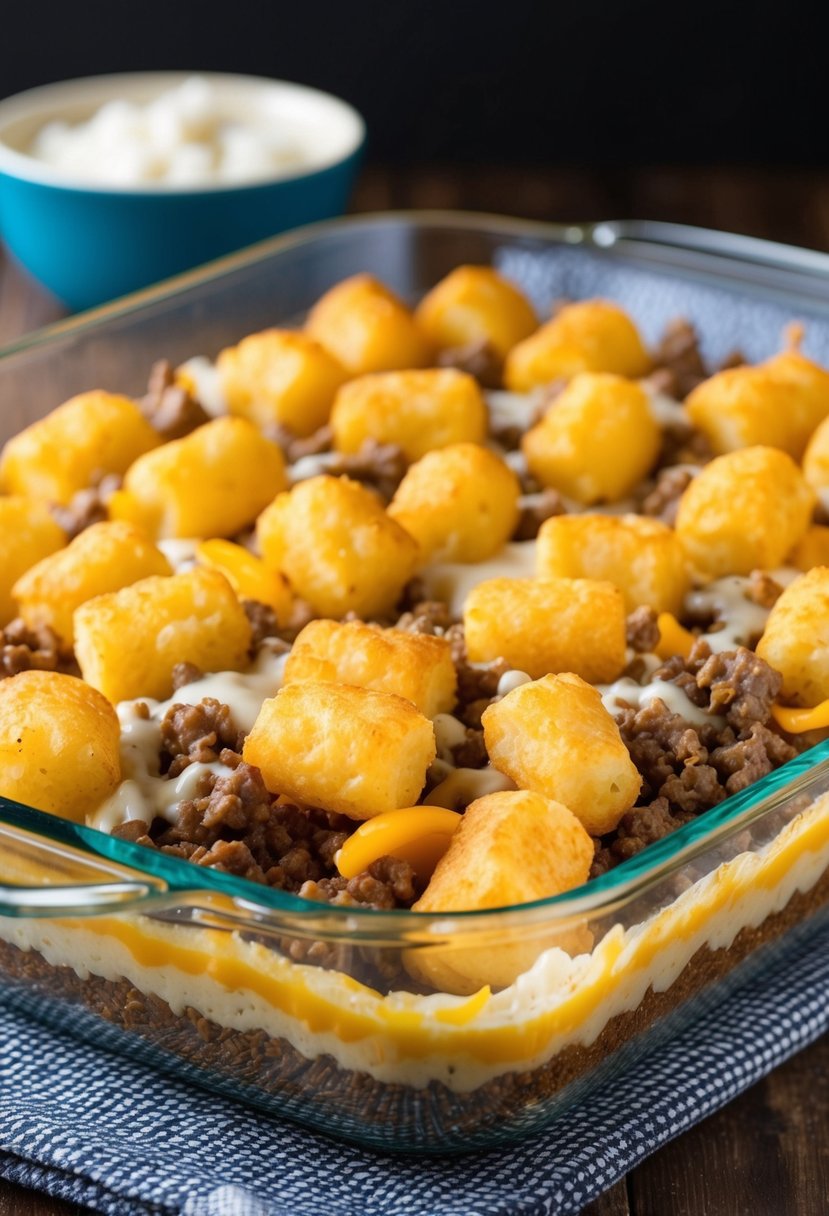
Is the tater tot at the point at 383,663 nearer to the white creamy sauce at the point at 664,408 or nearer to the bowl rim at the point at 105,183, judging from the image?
the white creamy sauce at the point at 664,408

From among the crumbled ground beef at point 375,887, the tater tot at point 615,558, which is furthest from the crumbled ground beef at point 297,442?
the crumbled ground beef at point 375,887

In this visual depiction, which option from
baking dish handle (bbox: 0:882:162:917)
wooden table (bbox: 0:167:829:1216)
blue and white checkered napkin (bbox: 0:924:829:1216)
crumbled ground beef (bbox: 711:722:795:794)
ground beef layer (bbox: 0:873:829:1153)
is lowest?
wooden table (bbox: 0:167:829:1216)

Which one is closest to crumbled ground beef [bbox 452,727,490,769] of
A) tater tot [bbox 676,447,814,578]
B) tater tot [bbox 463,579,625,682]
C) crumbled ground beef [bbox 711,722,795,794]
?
tater tot [bbox 463,579,625,682]

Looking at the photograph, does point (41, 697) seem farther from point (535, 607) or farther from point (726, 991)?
point (726, 991)

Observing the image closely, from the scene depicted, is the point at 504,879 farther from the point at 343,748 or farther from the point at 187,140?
the point at 187,140

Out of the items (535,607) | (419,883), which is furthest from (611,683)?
(419,883)

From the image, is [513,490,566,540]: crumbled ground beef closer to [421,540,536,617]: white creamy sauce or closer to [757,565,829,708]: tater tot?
[421,540,536,617]: white creamy sauce

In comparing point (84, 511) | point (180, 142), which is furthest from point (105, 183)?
point (84, 511)
